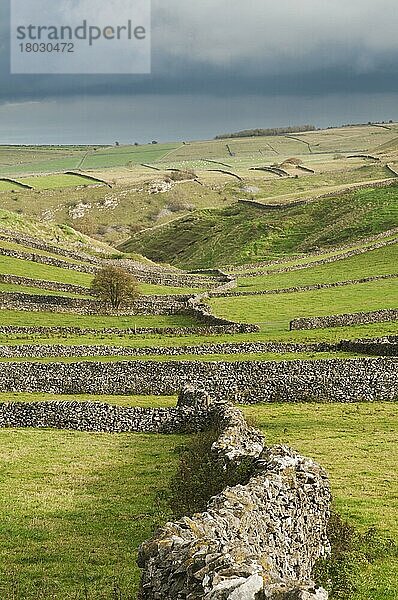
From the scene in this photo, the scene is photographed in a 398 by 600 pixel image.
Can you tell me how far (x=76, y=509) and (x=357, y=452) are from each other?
10374 millimetres

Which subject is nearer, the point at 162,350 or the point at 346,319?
the point at 162,350

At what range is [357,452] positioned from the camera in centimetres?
2781

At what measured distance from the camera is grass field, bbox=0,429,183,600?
1623 centimetres

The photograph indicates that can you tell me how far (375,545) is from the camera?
17953 mm

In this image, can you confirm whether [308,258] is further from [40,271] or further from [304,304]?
[40,271]

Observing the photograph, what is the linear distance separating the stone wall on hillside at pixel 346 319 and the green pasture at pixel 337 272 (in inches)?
1018

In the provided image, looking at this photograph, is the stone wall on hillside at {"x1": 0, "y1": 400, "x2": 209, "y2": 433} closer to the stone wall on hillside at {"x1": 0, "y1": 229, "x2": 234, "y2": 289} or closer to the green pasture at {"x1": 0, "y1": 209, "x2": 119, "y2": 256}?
the stone wall on hillside at {"x1": 0, "y1": 229, "x2": 234, "y2": 289}

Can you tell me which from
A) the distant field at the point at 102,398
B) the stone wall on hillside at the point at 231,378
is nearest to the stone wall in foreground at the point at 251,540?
the distant field at the point at 102,398

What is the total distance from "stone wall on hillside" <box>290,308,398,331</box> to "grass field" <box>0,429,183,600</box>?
26.4 m

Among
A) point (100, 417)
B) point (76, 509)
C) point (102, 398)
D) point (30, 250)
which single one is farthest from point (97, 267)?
point (76, 509)

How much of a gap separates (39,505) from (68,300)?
159 feet

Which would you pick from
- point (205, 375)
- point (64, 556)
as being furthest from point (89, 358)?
point (64, 556)

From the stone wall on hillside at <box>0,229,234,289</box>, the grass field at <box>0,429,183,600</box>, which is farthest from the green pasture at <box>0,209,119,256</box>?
the grass field at <box>0,429,183,600</box>

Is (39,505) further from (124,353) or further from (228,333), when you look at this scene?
(228,333)
